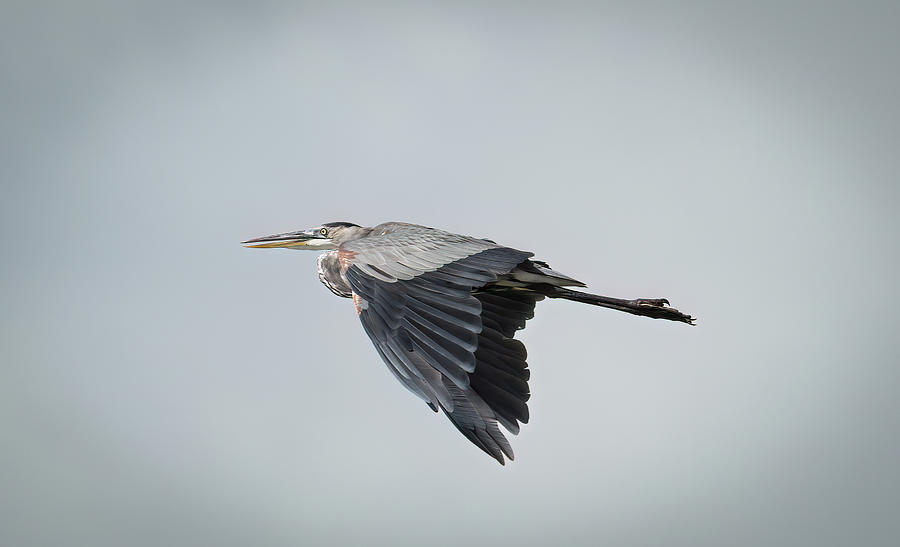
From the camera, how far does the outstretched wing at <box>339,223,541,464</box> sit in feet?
21.1

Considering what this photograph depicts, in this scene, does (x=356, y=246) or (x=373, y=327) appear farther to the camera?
(x=356, y=246)

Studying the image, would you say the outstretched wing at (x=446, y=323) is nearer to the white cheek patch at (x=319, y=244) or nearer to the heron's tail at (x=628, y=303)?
the heron's tail at (x=628, y=303)

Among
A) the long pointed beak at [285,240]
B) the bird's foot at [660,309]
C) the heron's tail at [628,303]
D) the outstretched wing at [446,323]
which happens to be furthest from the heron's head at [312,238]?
the bird's foot at [660,309]

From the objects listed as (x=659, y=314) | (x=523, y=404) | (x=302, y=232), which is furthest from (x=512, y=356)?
(x=302, y=232)

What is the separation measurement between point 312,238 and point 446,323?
12.9 ft

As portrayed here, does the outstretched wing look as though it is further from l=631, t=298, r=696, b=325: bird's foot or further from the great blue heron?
l=631, t=298, r=696, b=325: bird's foot

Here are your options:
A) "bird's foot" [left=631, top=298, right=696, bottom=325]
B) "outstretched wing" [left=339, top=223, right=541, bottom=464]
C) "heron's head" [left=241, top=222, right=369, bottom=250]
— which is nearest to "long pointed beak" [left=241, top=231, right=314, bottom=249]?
"heron's head" [left=241, top=222, right=369, bottom=250]

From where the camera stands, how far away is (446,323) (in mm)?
6598

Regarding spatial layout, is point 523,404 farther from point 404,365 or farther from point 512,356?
point 404,365

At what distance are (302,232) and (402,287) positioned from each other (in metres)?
3.50

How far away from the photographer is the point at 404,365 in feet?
21.0

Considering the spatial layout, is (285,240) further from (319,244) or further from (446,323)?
(446,323)

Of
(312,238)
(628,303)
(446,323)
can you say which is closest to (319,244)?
(312,238)

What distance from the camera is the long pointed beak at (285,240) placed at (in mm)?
10094
